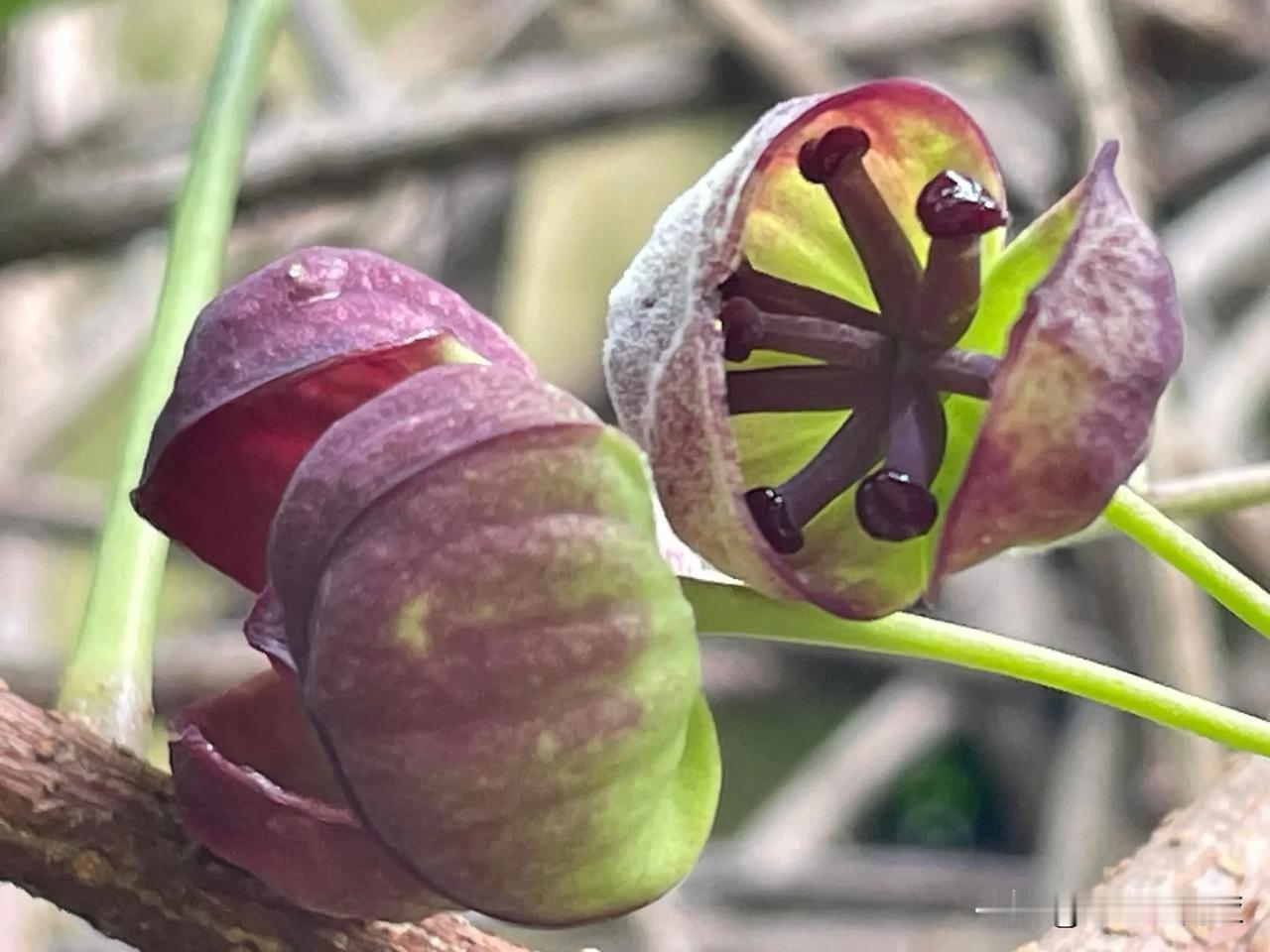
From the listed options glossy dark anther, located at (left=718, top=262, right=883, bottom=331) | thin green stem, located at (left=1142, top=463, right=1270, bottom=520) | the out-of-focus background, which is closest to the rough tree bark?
thin green stem, located at (left=1142, top=463, right=1270, bottom=520)

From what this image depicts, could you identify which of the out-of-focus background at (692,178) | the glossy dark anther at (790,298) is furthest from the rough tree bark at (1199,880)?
the out-of-focus background at (692,178)

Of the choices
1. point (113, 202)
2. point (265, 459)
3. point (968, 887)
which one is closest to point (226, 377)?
point (265, 459)

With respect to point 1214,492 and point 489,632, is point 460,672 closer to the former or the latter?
point 489,632

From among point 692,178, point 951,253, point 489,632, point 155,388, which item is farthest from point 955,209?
point 692,178

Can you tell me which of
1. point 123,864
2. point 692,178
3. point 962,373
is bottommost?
point 123,864

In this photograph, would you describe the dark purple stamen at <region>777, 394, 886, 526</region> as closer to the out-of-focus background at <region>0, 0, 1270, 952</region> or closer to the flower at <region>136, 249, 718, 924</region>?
the flower at <region>136, 249, 718, 924</region>

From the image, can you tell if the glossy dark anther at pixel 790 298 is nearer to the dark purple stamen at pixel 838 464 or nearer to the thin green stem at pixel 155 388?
the dark purple stamen at pixel 838 464
